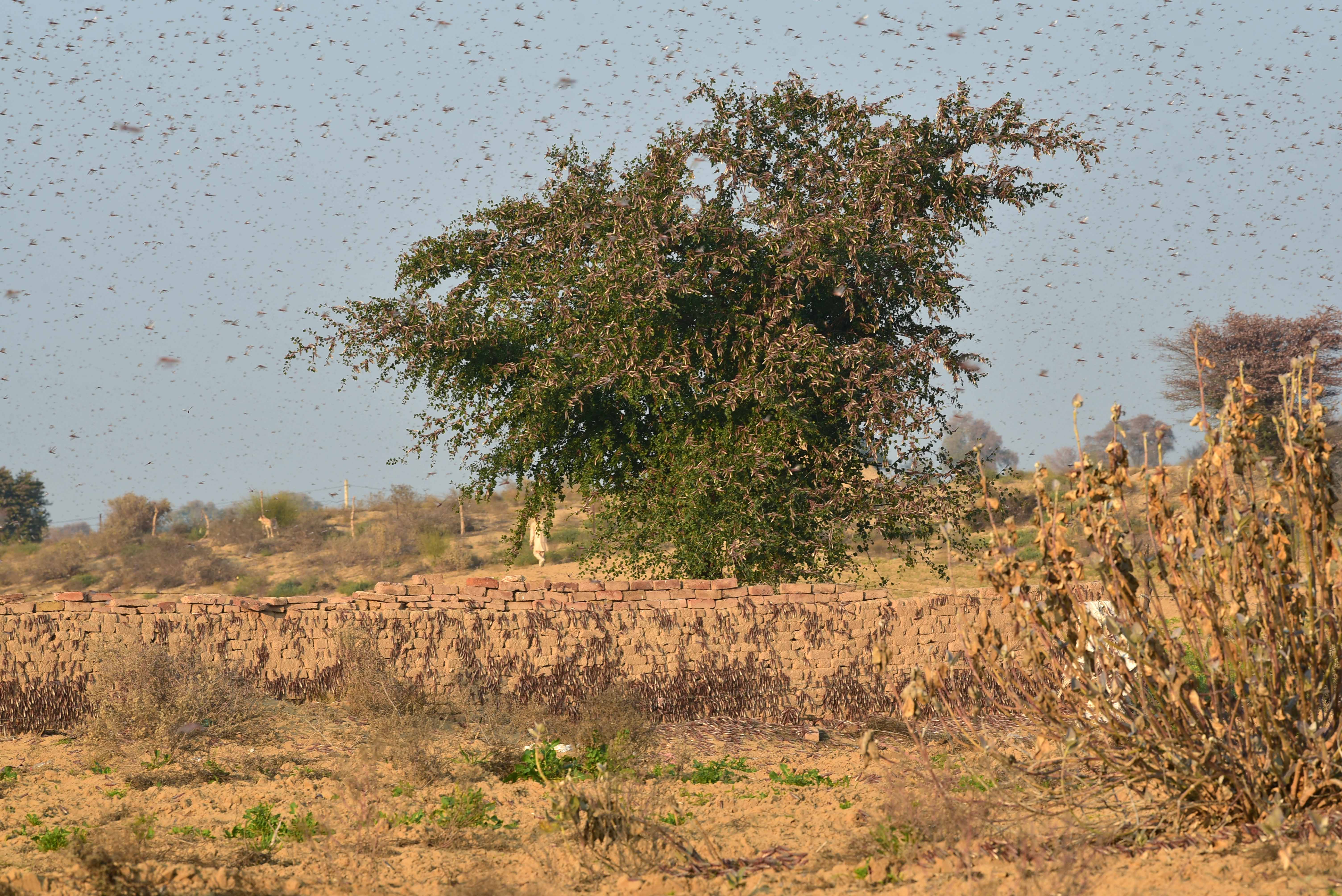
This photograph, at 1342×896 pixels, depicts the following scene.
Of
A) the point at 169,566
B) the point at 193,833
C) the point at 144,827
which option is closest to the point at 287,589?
the point at 169,566

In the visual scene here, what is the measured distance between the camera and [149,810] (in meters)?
6.78

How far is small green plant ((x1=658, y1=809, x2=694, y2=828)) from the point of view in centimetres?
600

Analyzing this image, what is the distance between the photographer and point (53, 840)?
585 centimetres

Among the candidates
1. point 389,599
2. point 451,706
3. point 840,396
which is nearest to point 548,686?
point 451,706

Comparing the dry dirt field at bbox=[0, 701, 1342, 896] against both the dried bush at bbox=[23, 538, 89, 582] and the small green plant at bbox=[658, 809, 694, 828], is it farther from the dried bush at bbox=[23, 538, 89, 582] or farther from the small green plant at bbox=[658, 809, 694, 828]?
the dried bush at bbox=[23, 538, 89, 582]

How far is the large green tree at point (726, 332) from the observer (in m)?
12.7

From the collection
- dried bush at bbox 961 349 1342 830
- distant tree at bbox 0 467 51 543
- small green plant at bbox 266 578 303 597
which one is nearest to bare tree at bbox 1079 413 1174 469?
dried bush at bbox 961 349 1342 830

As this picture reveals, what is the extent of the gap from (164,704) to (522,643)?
295 centimetres

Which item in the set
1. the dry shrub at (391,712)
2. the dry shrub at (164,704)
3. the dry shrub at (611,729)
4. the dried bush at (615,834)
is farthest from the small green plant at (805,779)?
the dry shrub at (164,704)

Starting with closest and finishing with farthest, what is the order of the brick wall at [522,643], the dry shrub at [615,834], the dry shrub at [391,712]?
1. the dry shrub at [615,834]
2. the dry shrub at [391,712]
3. the brick wall at [522,643]

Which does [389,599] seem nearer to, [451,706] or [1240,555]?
[451,706]

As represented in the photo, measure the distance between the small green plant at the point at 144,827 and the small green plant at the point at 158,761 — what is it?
145 centimetres

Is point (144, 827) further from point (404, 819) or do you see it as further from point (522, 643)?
point (522, 643)

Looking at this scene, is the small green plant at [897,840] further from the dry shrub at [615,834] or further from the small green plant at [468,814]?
the small green plant at [468,814]
